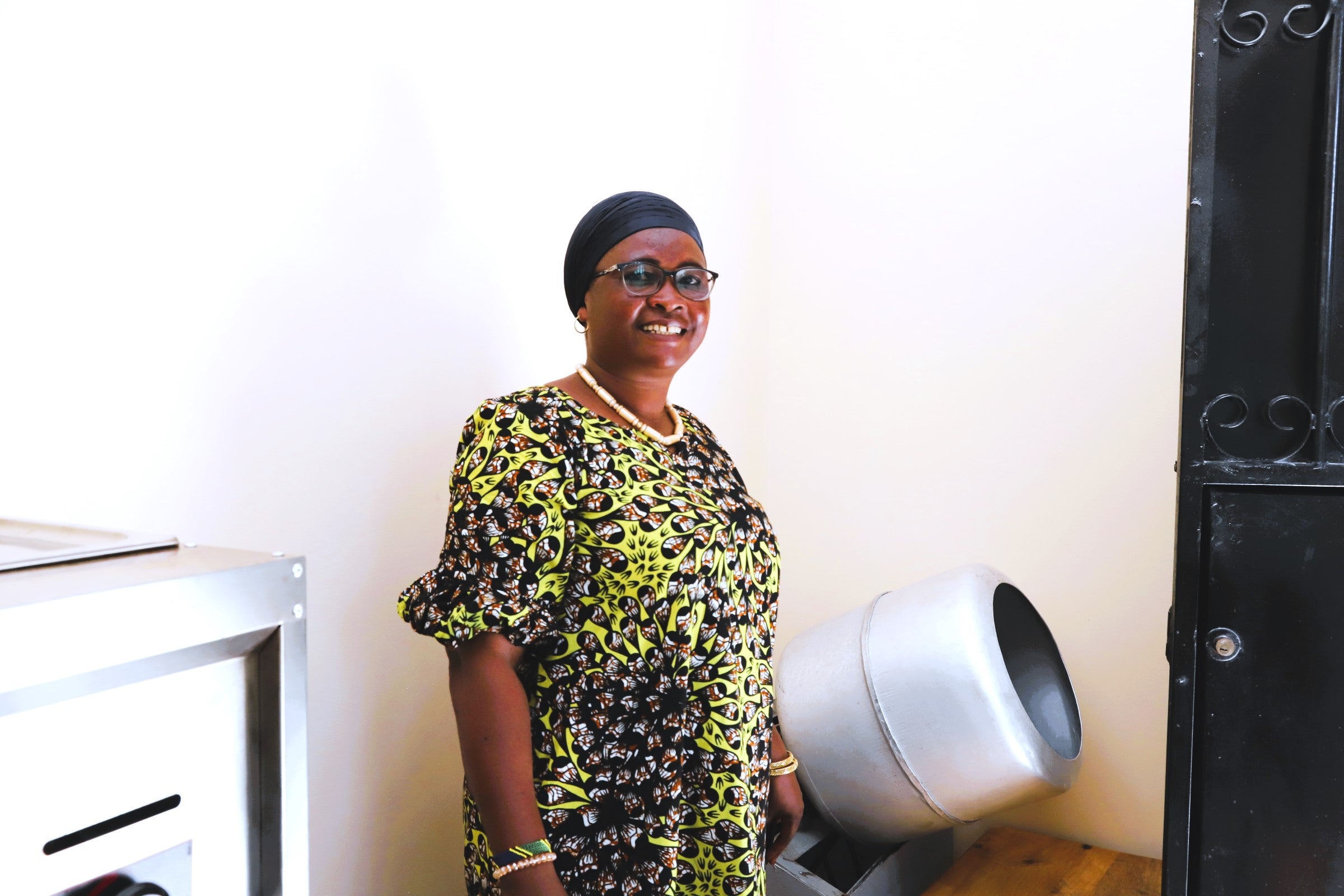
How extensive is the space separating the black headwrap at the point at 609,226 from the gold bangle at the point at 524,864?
2.64 ft

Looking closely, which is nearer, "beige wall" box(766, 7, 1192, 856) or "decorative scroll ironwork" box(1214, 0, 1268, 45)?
"decorative scroll ironwork" box(1214, 0, 1268, 45)

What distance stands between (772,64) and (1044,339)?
3.78 ft

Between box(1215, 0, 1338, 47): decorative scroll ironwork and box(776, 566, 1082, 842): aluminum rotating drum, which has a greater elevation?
box(1215, 0, 1338, 47): decorative scroll ironwork

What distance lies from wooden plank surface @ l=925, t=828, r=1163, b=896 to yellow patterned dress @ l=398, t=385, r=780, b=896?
0.91 meters

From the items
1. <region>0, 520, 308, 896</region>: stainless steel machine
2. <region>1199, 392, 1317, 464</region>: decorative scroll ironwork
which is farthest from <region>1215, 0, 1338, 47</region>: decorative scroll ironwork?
<region>0, 520, 308, 896</region>: stainless steel machine

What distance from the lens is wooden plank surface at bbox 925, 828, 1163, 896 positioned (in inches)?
78.1

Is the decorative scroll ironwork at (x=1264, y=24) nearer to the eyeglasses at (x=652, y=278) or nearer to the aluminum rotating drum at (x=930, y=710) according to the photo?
the eyeglasses at (x=652, y=278)

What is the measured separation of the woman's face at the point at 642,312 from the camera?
Result: 1399 mm

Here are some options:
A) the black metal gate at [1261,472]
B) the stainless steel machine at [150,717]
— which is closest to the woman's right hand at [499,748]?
the stainless steel machine at [150,717]

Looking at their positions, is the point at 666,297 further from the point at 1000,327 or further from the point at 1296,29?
the point at 1000,327

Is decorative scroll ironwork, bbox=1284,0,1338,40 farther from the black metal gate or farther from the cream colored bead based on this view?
the cream colored bead

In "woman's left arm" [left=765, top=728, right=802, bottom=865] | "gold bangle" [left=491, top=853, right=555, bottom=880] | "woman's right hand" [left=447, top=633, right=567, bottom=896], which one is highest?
"woman's right hand" [left=447, top=633, right=567, bottom=896]

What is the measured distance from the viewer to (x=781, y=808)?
5.32ft

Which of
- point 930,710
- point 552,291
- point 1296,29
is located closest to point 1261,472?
point 1296,29
